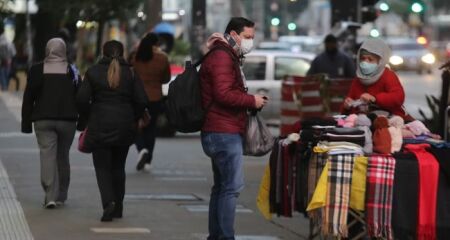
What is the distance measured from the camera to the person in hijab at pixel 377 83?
928 cm

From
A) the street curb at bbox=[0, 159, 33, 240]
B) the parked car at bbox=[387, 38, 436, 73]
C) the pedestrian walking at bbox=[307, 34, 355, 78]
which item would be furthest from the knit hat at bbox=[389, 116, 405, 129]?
the parked car at bbox=[387, 38, 436, 73]

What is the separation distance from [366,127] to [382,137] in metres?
0.26

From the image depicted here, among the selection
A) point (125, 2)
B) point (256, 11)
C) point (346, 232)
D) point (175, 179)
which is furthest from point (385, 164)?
point (256, 11)

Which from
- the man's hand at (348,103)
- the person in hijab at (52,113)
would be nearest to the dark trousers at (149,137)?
the person in hijab at (52,113)

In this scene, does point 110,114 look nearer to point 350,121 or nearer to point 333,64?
point 350,121

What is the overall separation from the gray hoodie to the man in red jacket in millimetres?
897

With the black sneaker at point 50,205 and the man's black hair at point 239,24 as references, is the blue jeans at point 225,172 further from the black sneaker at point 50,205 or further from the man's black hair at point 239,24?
the black sneaker at point 50,205

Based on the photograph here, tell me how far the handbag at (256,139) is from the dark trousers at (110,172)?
2085 mm

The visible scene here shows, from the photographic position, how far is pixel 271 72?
2192 centimetres

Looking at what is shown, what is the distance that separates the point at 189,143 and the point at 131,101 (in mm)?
8802

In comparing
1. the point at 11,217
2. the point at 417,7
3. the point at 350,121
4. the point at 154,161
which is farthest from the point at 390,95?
the point at 417,7

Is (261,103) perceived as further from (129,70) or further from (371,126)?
(129,70)

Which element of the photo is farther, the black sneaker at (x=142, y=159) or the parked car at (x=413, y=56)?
the parked car at (x=413, y=56)

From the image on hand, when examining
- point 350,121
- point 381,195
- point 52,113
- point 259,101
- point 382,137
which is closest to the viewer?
point 381,195
